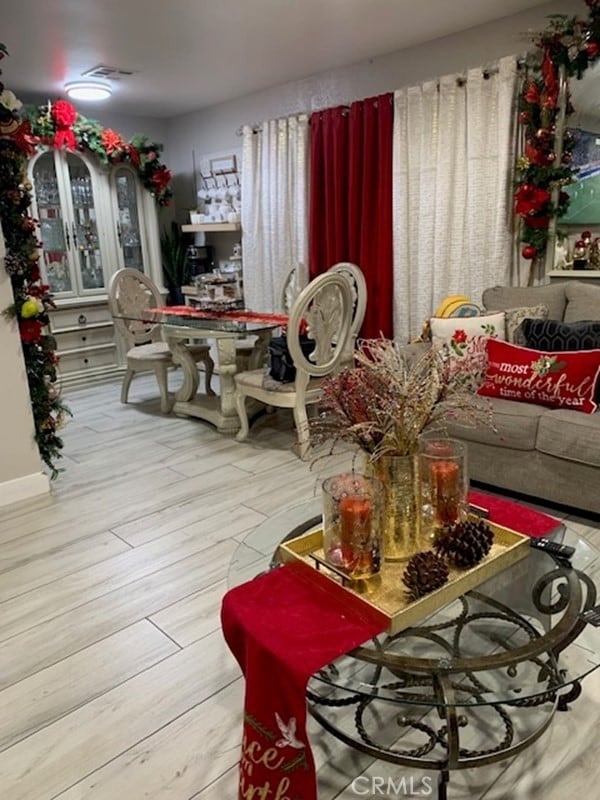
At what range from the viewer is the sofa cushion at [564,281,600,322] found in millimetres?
2986

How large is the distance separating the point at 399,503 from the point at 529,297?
217 centimetres

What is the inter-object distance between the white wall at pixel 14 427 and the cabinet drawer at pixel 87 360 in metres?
2.30

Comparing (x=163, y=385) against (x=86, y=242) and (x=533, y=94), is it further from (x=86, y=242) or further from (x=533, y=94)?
(x=533, y=94)

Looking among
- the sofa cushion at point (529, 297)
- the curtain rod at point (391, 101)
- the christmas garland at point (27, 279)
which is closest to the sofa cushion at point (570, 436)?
the sofa cushion at point (529, 297)

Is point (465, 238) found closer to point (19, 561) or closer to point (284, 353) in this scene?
point (284, 353)

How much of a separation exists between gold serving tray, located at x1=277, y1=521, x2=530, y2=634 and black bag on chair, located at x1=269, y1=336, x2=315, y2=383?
2066 mm

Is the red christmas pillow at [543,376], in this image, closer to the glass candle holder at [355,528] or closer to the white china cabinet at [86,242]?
the glass candle holder at [355,528]

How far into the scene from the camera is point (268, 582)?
1375 millimetres

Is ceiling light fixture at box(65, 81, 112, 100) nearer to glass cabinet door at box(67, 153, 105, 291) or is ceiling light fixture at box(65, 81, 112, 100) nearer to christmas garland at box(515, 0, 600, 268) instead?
glass cabinet door at box(67, 153, 105, 291)

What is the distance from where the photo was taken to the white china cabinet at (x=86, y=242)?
515 centimetres

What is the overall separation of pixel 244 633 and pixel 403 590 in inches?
13.7

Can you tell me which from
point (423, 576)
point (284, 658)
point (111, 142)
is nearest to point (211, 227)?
point (111, 142)

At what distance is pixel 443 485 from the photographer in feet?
4.97

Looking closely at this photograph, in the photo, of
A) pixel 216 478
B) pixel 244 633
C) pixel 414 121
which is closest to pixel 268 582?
pixel 244 633
